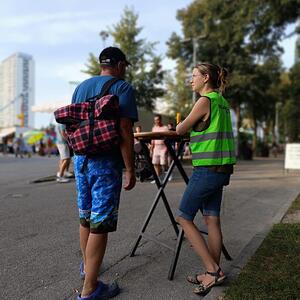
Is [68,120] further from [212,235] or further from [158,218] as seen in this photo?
[158,218]

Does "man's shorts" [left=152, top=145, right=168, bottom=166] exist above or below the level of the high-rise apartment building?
below

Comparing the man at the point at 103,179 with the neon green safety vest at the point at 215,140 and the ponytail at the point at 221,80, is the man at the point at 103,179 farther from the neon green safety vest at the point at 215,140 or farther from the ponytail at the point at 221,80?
the ponytail at the point at 221,80

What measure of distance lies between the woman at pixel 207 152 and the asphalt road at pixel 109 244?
33 centimetres

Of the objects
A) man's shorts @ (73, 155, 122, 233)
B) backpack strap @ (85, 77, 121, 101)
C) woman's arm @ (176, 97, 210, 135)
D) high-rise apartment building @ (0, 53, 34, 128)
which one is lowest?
man's shorts @ (73, 155, 122, 233)

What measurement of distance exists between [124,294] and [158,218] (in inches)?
127

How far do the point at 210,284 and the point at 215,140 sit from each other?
47.2 inches

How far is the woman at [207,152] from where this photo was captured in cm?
359

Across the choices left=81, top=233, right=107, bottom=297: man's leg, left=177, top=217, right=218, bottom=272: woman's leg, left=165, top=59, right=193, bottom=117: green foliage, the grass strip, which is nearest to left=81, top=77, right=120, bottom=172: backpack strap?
left=81, top=233, right=107, bottom=297: man's leg

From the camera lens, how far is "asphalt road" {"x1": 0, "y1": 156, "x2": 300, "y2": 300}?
373cm

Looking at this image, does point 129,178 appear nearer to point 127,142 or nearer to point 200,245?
point 127,142

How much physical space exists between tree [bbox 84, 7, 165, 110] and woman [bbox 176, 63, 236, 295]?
68.0ft

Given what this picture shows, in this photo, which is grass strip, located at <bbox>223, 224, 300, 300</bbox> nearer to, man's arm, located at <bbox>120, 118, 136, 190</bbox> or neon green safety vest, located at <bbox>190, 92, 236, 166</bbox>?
neon green safety vest, located at <bbox>190, 92, 236, 166</bbox>

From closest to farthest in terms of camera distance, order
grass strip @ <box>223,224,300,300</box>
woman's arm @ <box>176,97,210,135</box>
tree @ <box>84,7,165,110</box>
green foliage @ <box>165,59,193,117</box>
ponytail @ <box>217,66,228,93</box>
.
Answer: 1. grass strip @ <box>223,224,300,300</box>
2. woman's arm @ <box>176,97,210,135</box>
3. ponytail @ <box>217,66,228,93</box>
4. tree @ <box>84,7,165,110</box>
5. green foliage @ <box>165,59,193,117</box>

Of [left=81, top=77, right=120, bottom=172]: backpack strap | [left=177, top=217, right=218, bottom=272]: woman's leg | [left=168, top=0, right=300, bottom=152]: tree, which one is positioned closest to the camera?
[left=81, top=77, right=120, bottom=172]: backpack strap
